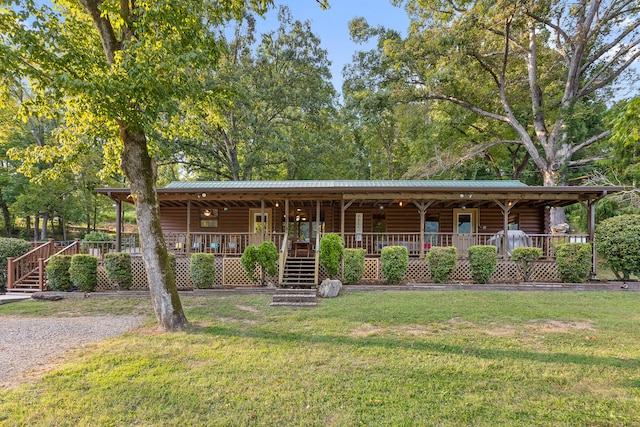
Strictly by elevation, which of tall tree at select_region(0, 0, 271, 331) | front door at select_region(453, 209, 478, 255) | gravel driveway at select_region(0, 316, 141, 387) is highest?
tall tree at select_region(0, 0, 271, 331)

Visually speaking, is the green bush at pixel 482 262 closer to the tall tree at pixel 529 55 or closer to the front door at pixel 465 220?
the front door at pixel 465 220

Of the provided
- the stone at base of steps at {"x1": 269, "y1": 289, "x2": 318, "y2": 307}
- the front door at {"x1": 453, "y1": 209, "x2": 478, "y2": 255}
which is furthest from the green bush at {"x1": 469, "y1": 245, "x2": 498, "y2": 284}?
the stone at base of steps at {"x1": 269, "y1": 289, "x2": 318, "y2": 307}

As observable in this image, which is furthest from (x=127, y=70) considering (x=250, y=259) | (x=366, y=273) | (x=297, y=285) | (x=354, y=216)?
(x=354, y=216)

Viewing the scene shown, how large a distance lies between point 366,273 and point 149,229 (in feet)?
21.1

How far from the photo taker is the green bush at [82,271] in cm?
872

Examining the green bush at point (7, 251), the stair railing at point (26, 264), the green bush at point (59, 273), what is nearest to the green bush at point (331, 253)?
the green bush at point (59, 273)

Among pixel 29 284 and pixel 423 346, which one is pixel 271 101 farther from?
pixel 423 346

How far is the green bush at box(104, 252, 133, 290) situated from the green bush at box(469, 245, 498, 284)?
10.1 m

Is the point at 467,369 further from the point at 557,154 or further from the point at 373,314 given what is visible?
the point at 557,154

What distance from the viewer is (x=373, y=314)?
6.45 meters

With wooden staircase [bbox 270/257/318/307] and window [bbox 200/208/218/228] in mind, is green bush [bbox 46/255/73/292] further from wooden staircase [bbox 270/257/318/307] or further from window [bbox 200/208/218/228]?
wooden staircase [bbox 270/257/318/307]

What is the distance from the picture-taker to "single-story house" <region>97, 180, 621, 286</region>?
33.3 ft

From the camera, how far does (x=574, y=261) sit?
938 cm

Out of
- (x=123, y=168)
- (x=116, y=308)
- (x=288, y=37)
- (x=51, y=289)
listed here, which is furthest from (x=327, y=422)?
(x=288, y=37)
